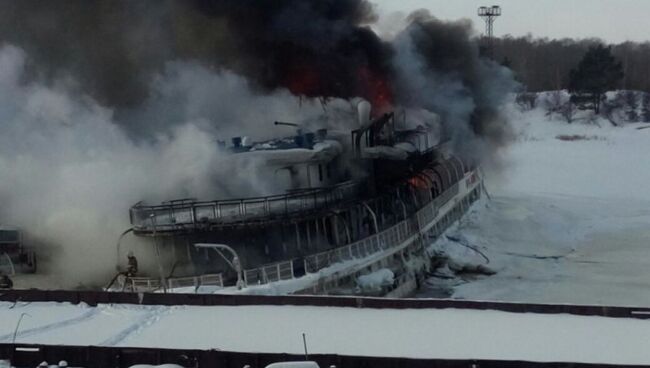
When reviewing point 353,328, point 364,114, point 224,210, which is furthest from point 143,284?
point 364,114

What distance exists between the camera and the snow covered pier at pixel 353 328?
10398 millimetres

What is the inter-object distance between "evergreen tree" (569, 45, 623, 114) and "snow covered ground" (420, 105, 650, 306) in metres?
2.78

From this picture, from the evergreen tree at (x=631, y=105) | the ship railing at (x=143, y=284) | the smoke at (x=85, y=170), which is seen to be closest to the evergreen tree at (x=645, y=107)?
the evergreen tree at (x=631, y=105)

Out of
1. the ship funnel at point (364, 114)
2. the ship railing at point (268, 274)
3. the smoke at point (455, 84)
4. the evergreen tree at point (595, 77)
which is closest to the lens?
the ship railing at point (268, 274)

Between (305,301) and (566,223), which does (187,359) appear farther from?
(566,223)

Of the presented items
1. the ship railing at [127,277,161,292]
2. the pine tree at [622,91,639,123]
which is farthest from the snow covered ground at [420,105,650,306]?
the ship railing at [127,277,161,292]

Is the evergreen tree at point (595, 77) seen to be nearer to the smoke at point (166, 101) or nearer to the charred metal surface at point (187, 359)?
the smoke at point (166, 101)

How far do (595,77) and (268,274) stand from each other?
53653 mm

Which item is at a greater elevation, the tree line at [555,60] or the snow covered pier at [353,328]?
the tree line at [555,60]

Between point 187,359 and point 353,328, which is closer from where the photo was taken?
point 187,359

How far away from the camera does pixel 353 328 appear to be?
1141 centimetres

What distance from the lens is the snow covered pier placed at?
34.1ft

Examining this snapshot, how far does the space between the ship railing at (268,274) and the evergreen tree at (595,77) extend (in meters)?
52.6

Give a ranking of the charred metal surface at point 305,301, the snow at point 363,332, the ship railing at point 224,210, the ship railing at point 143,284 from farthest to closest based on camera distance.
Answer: the ship railing at point 224,210, the ship railing at point 143,284, the charred metal surface at point 305,301, the snow at point 363,332
